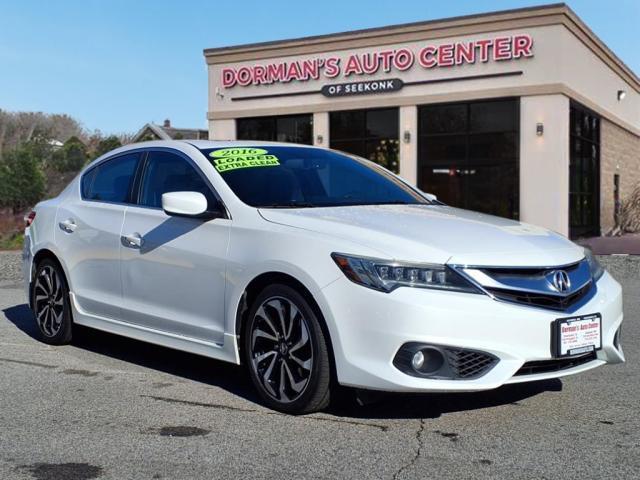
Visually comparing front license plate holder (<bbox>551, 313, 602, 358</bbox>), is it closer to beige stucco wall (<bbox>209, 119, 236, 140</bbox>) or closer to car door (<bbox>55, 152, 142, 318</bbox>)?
car door (<bbox>55, 152, 142, 318</bbox>)

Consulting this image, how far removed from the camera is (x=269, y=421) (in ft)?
14.9

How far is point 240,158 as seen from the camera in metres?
5.59

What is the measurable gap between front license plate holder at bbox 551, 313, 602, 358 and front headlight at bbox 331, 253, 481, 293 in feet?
1.67

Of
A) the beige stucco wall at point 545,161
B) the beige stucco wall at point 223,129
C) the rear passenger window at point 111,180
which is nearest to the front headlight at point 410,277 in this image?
the rear passenger window at point 111,180

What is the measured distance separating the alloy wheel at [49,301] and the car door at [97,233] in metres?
0.27

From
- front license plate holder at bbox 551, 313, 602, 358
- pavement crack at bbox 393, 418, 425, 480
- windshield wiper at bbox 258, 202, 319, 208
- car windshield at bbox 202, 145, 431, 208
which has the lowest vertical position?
pavement crack at bbox 393, 418, 425, 480

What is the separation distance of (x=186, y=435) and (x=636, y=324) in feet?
16.9

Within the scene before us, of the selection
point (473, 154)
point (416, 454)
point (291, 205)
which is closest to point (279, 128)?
point (473, 154)

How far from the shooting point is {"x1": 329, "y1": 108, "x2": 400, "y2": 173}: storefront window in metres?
22.7

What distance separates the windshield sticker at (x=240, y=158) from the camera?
→ 216 inches

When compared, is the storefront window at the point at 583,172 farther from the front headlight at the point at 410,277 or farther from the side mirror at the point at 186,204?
the front headlight at the point at 410,277

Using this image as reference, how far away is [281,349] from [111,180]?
2.46 metres

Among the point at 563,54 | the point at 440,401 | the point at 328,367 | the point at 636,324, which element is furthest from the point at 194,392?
the point at 563,54

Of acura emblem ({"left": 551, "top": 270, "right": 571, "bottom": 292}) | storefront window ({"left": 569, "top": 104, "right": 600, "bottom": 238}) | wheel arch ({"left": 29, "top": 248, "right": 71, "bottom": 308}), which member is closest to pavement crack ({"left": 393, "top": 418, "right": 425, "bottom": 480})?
acura emblem ({"left": 551, "top": 270, "right": 571, "bottom": 292})
